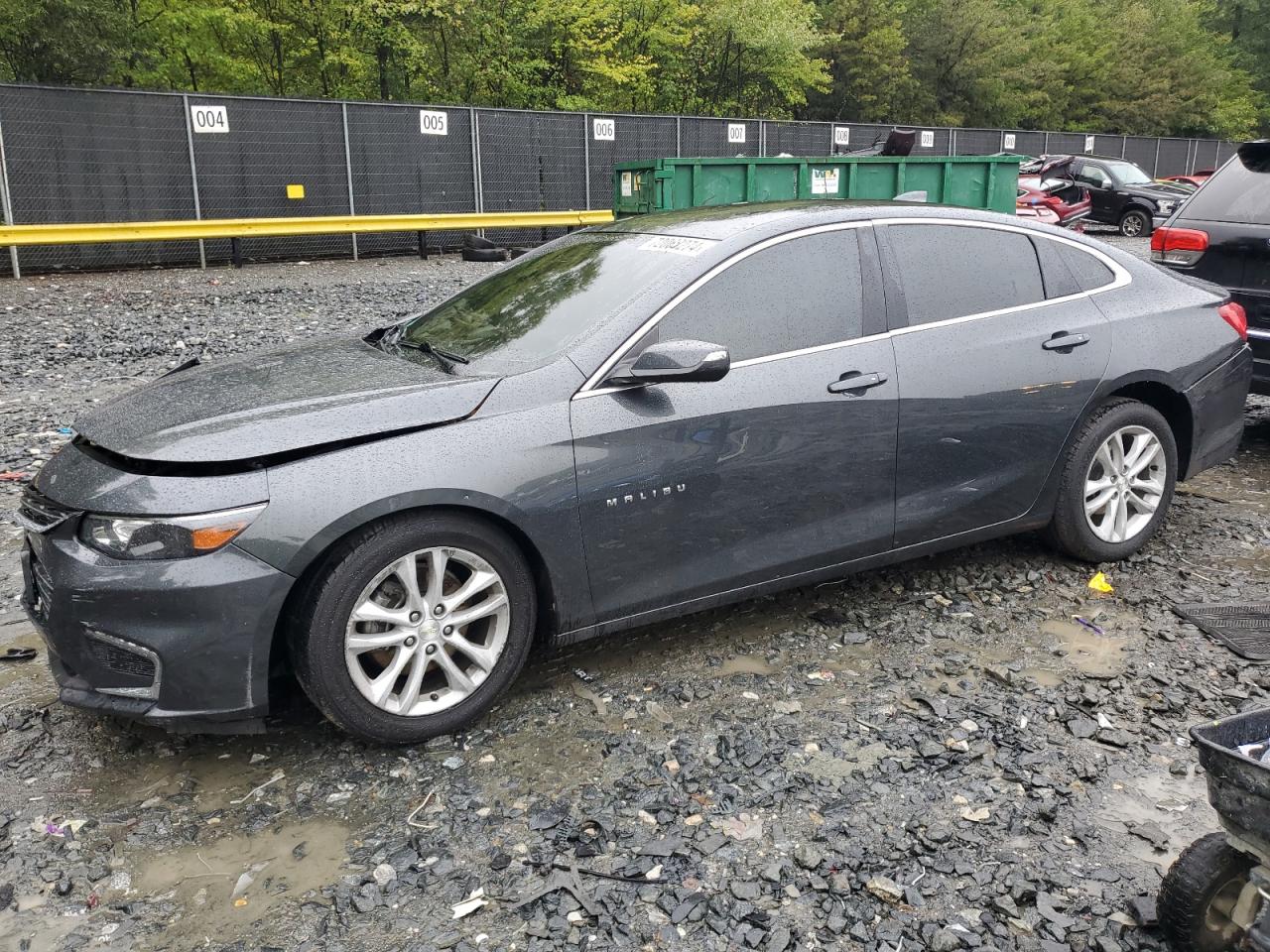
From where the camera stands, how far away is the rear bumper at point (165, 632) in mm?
2941

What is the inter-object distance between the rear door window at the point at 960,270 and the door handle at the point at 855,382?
324 mm

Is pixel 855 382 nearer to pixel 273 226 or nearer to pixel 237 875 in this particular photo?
pixel 237 875

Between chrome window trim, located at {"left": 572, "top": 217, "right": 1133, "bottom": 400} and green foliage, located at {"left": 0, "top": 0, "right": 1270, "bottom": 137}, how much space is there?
21659mm

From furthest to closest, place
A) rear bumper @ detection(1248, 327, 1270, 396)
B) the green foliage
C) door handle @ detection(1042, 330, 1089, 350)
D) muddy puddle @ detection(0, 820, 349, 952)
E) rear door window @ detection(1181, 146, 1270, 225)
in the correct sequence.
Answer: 1. the green foliage
2. rear door window @ detection(1181, 146, 1270, 225)
3. rear bumper @ detection(1248, 327, 1270, 396)
4. door handle @ detection(1042, 330, 1089, 350)
5. muddy puddle @ detection(0, 820, 349, 952)

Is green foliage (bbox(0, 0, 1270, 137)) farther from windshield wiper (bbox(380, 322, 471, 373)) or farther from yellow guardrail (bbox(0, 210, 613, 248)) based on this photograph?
windshield wiper (bbox(380, 322, 471, 373))

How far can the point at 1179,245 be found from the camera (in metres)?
6.64

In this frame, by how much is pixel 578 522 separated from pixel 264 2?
27.2 meters

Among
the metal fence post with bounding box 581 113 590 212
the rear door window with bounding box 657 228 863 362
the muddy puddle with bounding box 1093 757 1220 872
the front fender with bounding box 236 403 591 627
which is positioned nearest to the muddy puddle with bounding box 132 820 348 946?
the front fender with bounding box 236 403 591 627

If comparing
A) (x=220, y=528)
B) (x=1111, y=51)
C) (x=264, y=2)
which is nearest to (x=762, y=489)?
(x=220, y=528)

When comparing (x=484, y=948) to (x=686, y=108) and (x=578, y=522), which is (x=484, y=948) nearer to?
(x=578, y=522)

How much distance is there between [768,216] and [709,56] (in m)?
32.6

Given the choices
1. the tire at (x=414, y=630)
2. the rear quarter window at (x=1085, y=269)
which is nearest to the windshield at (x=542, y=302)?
the tire at (x=414, y=630)

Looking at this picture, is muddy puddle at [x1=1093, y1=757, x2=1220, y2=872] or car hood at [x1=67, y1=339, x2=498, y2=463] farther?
car hood at [x1=67, y1=339, x2=498, y2=463]

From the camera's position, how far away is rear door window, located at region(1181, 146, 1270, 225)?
6.34 m
